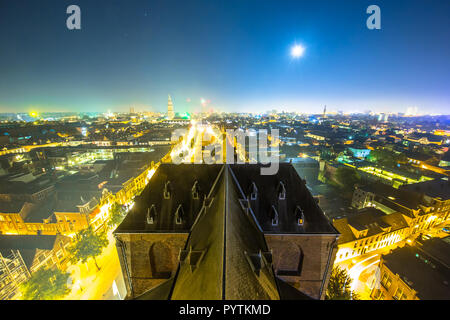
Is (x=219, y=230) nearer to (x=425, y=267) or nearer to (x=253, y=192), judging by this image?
(x=253, y=192)

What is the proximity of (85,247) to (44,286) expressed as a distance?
590cm

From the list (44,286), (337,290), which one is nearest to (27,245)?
(44,286)

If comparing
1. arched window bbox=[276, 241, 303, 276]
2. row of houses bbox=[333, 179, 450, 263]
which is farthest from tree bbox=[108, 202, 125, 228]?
row of houses bbox=[333, 179, 450, 263]

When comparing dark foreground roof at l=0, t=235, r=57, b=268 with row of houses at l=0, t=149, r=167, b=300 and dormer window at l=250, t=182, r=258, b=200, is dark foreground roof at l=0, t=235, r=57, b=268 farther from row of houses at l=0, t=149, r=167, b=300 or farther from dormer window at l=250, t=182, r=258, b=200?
dormer window at l=250, t=182, r=258, b=200

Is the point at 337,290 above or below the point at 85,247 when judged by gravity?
below

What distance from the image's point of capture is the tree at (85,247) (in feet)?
90.9

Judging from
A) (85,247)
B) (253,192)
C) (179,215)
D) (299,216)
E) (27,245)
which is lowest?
(85,247)

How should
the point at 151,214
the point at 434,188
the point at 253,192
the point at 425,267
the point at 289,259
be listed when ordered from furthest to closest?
1. the point at 434,188
2. the point at 425,267
3. the point at 253,192
4. the point at 289,259
5. the point at 151,214

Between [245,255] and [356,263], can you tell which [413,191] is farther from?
[245,255]

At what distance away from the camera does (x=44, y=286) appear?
2288cm

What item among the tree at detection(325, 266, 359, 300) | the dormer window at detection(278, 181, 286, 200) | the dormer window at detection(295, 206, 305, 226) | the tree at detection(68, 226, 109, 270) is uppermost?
the dormer window at detection(278, 181, 286, 200)

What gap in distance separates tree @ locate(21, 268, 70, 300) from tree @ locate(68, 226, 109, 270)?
347 centimetres

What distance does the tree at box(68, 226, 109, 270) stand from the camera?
27.7 metres
